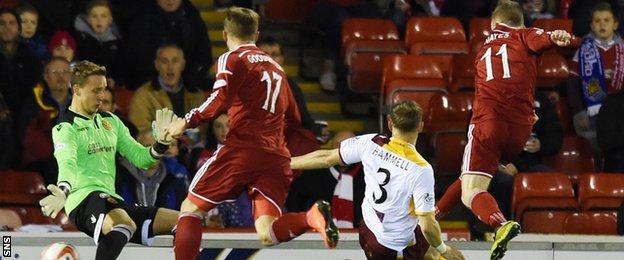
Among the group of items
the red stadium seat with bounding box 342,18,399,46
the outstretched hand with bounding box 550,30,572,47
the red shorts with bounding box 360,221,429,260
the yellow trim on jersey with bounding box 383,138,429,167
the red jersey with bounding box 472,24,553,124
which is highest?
the outstretched hand with bounding box 550,30,572,47

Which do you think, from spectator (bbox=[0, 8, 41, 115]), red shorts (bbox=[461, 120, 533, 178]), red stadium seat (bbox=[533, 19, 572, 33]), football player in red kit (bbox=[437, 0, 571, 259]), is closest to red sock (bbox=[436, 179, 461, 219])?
football player in red kit (bbox=[437, 0, 571, 259])

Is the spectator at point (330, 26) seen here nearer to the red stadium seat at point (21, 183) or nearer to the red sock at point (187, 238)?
the red stadium seat at point (21, 183)

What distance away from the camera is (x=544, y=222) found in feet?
41.6

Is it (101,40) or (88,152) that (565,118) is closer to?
(101,40)

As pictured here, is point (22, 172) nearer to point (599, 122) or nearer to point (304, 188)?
point (304, 188)

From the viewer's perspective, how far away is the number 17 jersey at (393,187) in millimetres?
9531

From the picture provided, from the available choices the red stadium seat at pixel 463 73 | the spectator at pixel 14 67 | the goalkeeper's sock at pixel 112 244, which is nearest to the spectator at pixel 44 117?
the spectator at pixel 14 67

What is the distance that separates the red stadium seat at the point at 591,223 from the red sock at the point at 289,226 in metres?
3.42

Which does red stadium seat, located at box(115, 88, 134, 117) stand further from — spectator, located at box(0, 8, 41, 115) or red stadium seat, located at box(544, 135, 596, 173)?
red stadium seat, located at box(544, 135, 596, 173)

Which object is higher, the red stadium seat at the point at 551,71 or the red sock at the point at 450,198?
the red stadium seat at the point at 551,71

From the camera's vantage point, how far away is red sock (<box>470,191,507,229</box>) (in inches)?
410

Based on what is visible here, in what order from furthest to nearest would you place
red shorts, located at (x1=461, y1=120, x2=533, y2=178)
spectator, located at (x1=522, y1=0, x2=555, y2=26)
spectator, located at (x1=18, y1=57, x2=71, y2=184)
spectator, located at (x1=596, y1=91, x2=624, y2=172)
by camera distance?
spectator, located at (x1=522, y1=0, x2=555, y2=26) < spectator, located at (x1=596, y1=91, x2=624, y2=172) < spectator, located at (x1=18, y1=57, x2=71, y2=184) < red shorts, located at (x1=461, y1=120, x2=533, y2=178)

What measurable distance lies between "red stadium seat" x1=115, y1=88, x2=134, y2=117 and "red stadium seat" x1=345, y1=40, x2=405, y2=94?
2006mm

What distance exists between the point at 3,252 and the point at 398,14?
5922 millimetres
